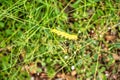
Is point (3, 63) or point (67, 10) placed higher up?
point (67, 10)

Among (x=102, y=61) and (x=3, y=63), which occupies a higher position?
(x=3, y=63)

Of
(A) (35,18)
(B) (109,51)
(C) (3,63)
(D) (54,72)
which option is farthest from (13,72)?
(B) (109,51)

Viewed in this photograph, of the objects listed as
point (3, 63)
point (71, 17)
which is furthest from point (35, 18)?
point (3, 63)

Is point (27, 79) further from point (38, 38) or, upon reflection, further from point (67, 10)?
point (67, 10)

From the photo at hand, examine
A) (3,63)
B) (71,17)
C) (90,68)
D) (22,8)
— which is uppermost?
(22,8)

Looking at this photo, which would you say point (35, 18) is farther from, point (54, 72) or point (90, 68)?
point (90, 68)

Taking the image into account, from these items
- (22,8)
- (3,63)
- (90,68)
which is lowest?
(90,68)
